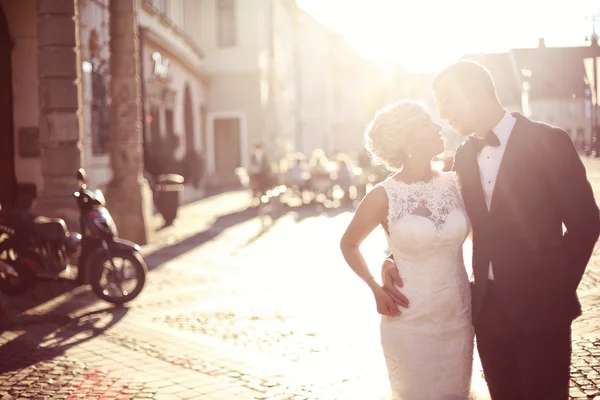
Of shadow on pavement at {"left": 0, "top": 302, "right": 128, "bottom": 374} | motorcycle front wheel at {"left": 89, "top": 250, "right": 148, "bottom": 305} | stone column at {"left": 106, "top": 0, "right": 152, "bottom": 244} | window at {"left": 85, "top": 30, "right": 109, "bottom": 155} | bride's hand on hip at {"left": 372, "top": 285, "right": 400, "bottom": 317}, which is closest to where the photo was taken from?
bride's hand on hip at {"left": 372, "top": 285, "right": 400, "bottom": 317}

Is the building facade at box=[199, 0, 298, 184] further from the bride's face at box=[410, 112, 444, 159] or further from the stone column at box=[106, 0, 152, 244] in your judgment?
the bride's face at box=[410, 112, 444, 159]

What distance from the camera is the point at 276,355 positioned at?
691 cm

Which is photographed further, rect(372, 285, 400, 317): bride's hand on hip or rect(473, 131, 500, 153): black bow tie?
rect(372, 285, 400, 317): bride's hand on hip

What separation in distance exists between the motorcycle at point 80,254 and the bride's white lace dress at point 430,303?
6111 mm

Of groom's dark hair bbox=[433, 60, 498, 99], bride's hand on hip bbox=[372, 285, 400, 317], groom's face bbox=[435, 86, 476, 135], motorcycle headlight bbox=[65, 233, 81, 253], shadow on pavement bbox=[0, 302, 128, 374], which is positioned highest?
groom's dark hair bbox=[433, 60, 498, 99]

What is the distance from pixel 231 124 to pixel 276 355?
37.1 metres

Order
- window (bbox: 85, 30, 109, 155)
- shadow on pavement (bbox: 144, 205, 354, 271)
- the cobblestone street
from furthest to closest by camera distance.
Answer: window (bbox: 85, 30, 109, 155)
shadow on pavement (bbox: 144, 205, 354, 271)
the cobblestone street

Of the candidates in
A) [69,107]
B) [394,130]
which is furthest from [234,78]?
[394,130]

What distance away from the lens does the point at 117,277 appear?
9.67 metres

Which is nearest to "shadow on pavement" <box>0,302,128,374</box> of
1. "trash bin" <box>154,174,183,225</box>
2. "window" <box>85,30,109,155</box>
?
"trash bin" <box>154,174,183,225</box>

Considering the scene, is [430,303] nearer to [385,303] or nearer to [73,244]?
[385,303]

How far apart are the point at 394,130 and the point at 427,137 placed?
0.14 metres

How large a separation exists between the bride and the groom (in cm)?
20

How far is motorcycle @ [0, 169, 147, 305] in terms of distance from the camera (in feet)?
31.8
